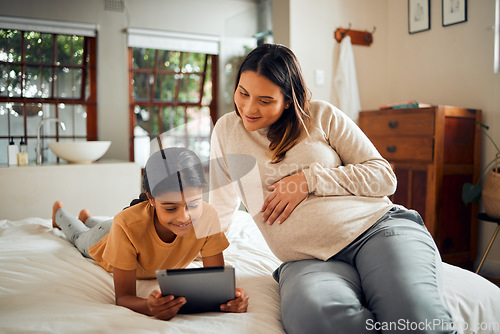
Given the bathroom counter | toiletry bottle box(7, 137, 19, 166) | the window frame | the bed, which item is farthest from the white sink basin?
the bed

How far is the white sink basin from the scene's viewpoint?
8.25ft

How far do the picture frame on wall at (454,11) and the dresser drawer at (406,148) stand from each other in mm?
813

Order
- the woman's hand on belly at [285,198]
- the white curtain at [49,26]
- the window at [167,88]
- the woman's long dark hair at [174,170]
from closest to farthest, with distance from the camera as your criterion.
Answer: the woman's long dark hair at [174,170]
the woman's hand on belly at [285,198]
the white curtain at [49,26]
the window at [167,88]

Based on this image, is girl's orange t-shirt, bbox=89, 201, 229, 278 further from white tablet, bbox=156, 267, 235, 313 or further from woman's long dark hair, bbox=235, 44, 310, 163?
woman's long dark hair, bbox=235, 44, 310, 163

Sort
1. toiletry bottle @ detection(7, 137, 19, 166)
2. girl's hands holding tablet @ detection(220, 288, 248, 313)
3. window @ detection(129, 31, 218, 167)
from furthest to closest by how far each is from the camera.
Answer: window @ detection(129, 31, 218, 167) < toiletry bottle @ detection(7, 137, 19, 166) < girl's hands holding tablet @ detection(220, 288, 248, 313)

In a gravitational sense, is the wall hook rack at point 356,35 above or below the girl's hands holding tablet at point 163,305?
above

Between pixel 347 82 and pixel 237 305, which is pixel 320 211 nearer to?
pixel 237 305

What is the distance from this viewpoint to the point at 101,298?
3.20 ft

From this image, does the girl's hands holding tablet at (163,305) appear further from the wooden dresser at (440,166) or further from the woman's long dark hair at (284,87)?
the wooden dresser at (440,166)

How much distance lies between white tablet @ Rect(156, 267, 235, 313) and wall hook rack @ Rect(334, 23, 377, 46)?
2250mm

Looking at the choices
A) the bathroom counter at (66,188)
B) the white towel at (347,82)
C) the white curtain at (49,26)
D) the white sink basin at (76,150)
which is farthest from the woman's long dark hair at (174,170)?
the white curtain at (49,26)

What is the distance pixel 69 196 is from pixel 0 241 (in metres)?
1.12

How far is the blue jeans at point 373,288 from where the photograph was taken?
786 mm

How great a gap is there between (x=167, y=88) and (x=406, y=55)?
75.2 inches
